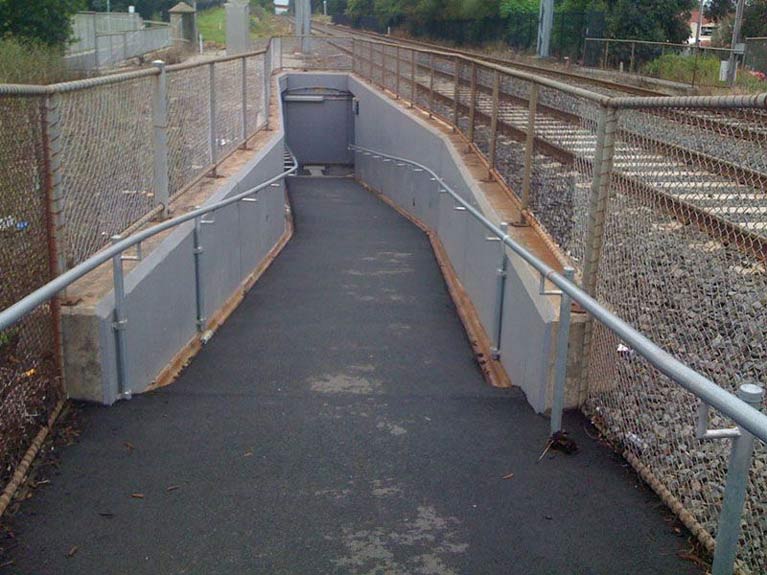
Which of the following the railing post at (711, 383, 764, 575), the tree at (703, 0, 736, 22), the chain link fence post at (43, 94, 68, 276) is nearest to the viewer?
the railing post at (711, 383, 764, 575)

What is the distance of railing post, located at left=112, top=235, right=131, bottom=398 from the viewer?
4902mm

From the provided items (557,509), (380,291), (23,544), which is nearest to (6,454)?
(23,544)

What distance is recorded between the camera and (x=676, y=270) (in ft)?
15.1

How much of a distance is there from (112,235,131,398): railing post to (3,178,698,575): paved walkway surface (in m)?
0.11

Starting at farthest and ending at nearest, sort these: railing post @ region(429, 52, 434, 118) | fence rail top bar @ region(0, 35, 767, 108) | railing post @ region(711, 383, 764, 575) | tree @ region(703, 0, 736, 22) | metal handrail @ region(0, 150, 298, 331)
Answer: tree @ region(703, 0, 736, 22) → railing post @ region(429, 52, 434, 118) → fence rail top bar @ region(0, 35, 767, 108) → metal handrail @ region(0, 150, 298, 331) → railing post @ region(711, 383, 764, 575)

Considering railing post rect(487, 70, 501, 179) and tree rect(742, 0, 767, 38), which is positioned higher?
tree rect(742, 0, 767, 38)

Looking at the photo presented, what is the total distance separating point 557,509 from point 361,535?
0.83 m

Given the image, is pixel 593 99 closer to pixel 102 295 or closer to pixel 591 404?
pixel 591 404

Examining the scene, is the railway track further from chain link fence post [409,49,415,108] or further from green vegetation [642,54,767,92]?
green vegetation [642,54,767,92]

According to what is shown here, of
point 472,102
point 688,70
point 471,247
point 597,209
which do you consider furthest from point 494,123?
point 688,70

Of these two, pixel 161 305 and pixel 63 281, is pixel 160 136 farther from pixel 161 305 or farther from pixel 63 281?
pixel 63 281

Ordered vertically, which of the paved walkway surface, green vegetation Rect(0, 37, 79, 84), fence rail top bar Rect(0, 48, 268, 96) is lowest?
the paved walkway surface

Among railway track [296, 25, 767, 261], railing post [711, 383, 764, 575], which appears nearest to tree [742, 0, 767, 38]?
railway track [296, 25, 767, 261]

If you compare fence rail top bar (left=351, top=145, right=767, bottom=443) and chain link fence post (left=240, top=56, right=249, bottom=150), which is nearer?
fence rail top bar (left=351, top=145, right=767, bottom=443)
